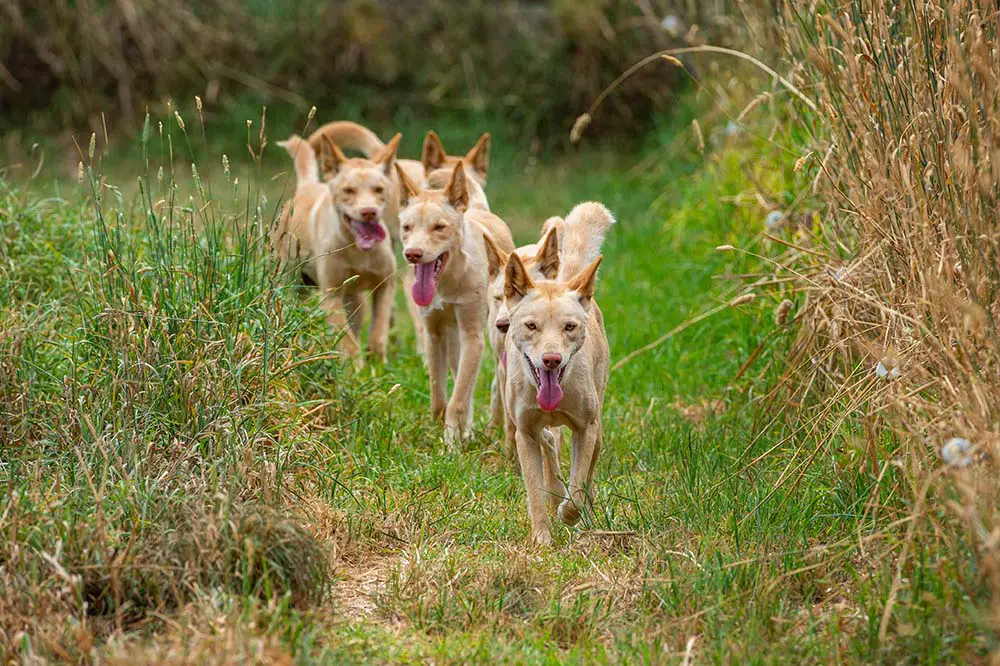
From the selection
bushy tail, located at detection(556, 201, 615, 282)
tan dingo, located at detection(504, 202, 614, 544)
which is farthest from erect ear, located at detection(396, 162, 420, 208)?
tan dingo, located at detection(504, 202, 614, 544)

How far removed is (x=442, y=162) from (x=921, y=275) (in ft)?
13.4

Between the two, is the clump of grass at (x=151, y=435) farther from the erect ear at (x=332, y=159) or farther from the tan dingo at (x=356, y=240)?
the erect ear at (x=332, y=159)

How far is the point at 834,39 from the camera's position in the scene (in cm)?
559

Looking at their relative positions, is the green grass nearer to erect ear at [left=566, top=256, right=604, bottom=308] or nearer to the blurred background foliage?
erect ear at [left=566, top=256, right=604, bottom=308]

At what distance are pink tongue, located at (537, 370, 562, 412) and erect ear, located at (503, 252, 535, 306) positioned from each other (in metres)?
0.37

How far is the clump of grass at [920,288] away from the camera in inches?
150

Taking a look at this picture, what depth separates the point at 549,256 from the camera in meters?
5.68

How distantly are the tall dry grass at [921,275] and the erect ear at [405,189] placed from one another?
78.4 inches

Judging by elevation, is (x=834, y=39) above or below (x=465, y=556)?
above

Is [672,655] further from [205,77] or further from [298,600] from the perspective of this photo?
[205,77]

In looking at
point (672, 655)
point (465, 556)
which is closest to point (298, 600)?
point (465, 556)

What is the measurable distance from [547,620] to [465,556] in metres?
0.59

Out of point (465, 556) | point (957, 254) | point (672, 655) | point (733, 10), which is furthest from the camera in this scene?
point (733, 10)

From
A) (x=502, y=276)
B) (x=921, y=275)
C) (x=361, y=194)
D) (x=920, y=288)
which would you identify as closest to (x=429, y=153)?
(x=361, y=194)
